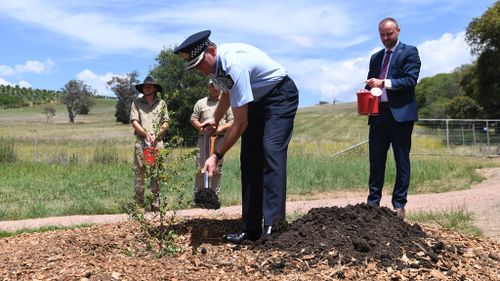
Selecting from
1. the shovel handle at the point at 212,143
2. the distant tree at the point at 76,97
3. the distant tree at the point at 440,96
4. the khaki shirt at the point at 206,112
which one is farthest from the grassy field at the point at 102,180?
the distant tree at the point at 76,97

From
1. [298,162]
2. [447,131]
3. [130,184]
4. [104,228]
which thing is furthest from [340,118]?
[104,228]

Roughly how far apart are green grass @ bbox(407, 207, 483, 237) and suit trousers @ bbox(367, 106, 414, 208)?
68cm

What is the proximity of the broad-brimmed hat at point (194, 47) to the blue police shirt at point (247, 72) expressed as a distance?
0.50ft

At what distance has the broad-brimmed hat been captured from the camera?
462 centimetres

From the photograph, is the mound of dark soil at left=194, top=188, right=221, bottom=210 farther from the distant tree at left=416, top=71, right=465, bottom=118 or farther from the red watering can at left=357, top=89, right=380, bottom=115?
the distant tree at left=416, top=71, right=465, bottom=118

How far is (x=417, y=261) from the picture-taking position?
4.32 metres

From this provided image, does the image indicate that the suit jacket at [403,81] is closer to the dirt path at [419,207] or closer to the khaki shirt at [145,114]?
the dirt path at [419,207]

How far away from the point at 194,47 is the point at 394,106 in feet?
7.85

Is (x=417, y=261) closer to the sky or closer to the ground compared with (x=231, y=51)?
closer to the ground

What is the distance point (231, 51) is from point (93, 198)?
244 inches

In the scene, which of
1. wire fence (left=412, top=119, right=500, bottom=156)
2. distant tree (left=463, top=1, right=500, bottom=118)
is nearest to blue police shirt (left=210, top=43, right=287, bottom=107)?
wire fence (left=412, top=119, right=500, bottom=156)

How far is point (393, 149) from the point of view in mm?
6242

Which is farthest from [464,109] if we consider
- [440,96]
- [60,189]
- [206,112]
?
[206,112]

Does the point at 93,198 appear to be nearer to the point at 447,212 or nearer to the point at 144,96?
the point at 144,96
